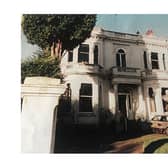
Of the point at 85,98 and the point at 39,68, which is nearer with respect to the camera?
the point at 39,68

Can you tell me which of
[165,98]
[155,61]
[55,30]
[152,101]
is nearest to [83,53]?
[55,30]

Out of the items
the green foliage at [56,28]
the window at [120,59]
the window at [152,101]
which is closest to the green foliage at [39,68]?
the green foliage at [56,28]

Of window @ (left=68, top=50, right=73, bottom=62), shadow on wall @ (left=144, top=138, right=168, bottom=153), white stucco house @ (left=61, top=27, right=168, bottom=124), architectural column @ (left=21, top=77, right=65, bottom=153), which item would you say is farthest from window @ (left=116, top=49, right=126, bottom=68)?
shadow on wall @ (left=144, top=138, right=168, bottom=153)

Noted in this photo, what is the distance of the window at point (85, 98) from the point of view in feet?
12.9

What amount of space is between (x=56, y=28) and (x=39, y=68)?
63 cm

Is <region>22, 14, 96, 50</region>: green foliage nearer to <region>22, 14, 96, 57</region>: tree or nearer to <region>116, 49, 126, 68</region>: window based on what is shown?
<region>22, 14, 96, 57</region>: tree

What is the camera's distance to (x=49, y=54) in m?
4.02

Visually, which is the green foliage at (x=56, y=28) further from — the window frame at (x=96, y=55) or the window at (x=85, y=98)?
the window at (x=85, y=98)

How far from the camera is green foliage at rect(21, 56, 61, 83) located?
12.8ft

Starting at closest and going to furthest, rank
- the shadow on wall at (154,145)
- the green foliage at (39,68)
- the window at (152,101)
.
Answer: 1. the shadow on wall at (154,145)
2. the green foliage at (39,68)
3. the window at (152,101)

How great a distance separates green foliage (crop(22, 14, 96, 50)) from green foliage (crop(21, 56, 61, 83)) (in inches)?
9.4

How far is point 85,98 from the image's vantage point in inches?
158

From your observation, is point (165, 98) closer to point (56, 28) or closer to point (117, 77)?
point (117, 77)
